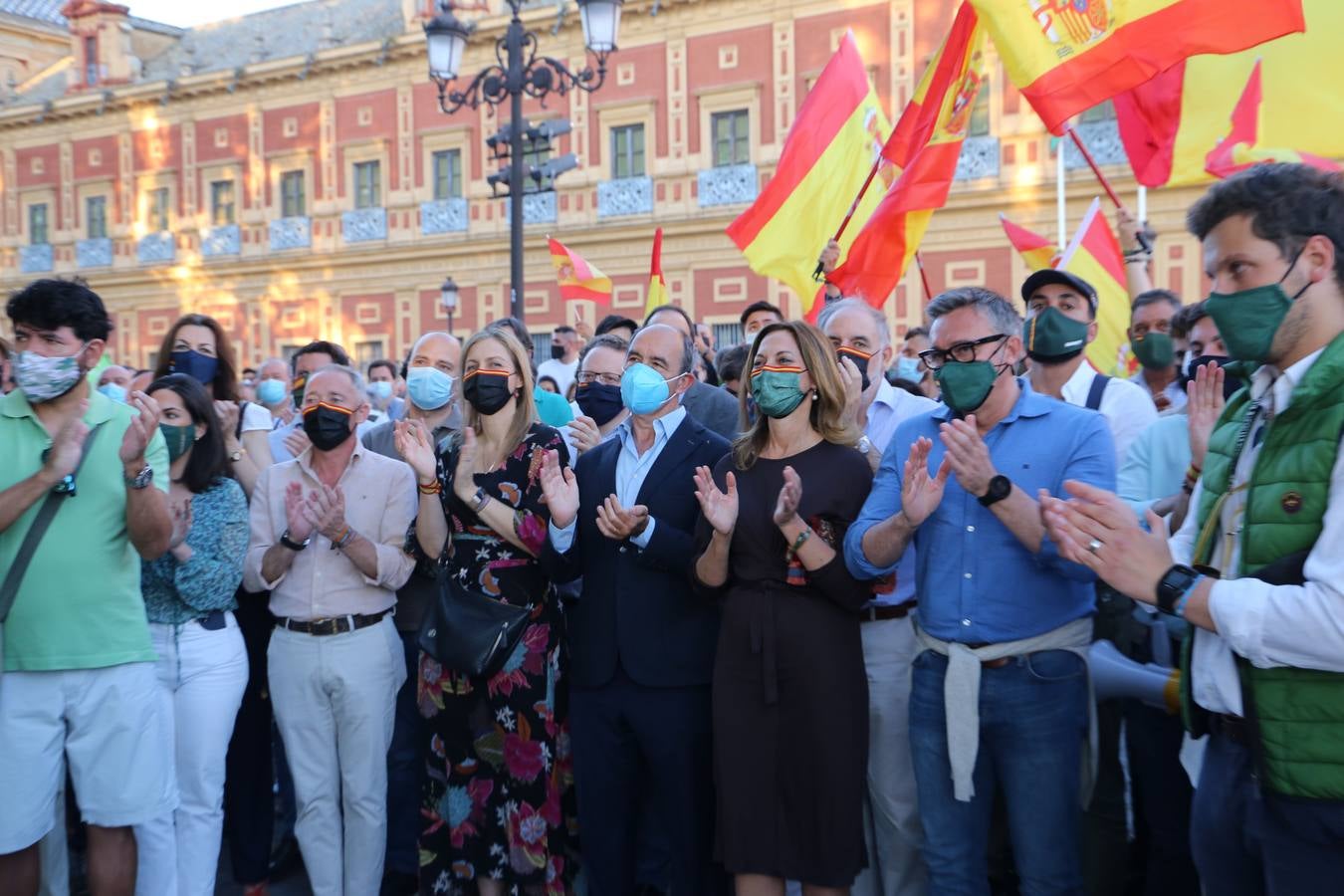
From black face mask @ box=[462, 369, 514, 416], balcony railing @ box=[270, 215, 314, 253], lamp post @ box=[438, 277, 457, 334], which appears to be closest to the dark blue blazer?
black face mask @ box=[462, 369, 514, 416]

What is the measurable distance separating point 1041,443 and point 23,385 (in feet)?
10.8

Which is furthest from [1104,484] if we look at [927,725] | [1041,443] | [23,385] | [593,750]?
[23,385]

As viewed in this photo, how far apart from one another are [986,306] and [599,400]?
6.45ft

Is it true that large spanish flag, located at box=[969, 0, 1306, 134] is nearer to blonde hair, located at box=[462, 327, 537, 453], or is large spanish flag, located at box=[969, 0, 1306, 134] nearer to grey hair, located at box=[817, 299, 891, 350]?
grey hair, located at box=[817, 299, 891, 350]

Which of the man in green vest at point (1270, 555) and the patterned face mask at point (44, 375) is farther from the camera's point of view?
the patterned face mask at point (44, 375)

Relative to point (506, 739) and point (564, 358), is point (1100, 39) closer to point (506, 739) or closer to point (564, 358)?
point (506, 739)

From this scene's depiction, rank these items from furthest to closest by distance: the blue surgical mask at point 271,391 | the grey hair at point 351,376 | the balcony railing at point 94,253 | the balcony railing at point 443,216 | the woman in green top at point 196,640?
the balcony railing at point 94,253 < the balcony railing at point 443,216 < the blue surgical mask at point 271,391 < the grey hair at point 351,376 < the woman in green top at point 196,640

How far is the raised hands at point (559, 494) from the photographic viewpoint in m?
4.05

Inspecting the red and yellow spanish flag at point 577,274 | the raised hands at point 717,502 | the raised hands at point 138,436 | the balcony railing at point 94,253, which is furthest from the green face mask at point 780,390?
the balcony railing at point 94,253

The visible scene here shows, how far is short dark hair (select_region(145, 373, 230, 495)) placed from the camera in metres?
4.50

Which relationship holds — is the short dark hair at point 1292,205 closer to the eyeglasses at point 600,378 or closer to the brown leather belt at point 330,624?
the eyeglasses at point 600,378

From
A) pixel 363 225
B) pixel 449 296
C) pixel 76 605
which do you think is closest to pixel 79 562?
pixel 76 605

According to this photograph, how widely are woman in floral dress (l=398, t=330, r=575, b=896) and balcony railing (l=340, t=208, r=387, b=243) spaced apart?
25267mm

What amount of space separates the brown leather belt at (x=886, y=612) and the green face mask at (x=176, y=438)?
263 centimetres
